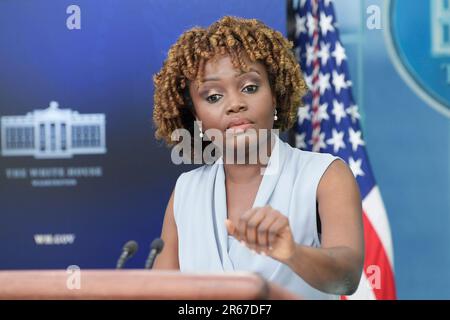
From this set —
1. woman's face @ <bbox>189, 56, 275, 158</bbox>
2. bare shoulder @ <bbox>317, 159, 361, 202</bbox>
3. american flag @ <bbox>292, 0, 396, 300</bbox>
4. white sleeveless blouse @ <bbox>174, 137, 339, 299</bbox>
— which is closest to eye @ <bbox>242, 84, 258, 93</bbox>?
woman's face @ <bbox>189, 56, 275, 158</bbox>

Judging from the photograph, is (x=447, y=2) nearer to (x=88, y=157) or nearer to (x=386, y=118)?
(x=386, y=118)

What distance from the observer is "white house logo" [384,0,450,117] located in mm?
3059

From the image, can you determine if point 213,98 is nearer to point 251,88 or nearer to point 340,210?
point 251,88

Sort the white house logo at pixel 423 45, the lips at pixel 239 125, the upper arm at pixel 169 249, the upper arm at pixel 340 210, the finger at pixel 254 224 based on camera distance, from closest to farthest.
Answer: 1. the finger at pixel 254 224
2. the upper arm at pixel 340 210
3. the lips at pixel 239 125
4. the upper arm at pixel 169 249
5. the white house logo at pixel 423 45

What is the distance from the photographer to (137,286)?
145cm

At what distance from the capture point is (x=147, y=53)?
3.18 metres

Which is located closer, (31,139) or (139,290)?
(139,290)

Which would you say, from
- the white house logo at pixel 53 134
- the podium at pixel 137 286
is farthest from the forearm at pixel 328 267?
the white house logo at pixel 53 134

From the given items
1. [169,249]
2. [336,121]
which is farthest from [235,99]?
[336,121]

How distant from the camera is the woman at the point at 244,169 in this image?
6.93ft

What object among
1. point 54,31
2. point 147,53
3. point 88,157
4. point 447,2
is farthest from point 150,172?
point 447,2

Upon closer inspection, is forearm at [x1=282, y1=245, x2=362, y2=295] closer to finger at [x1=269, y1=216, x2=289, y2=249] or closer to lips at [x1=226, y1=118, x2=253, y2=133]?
finger at [x1=269, y1=216, x2=289, y2=249]

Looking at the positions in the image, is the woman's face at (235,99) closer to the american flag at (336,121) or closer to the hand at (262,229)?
the hand at (262,229)

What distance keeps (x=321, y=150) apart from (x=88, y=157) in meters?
0.91
